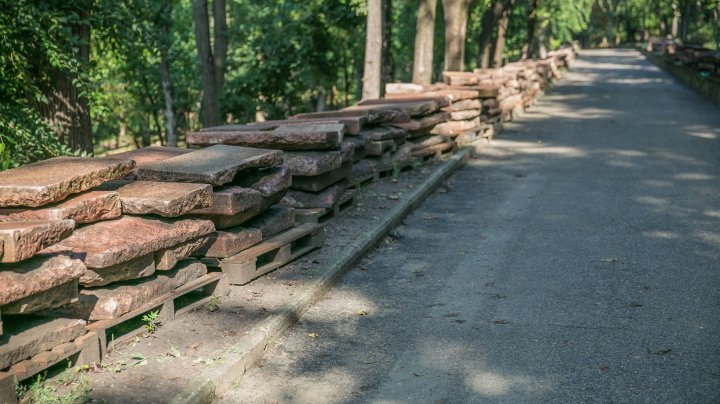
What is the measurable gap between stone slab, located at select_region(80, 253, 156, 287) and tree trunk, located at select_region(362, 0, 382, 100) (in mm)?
10347

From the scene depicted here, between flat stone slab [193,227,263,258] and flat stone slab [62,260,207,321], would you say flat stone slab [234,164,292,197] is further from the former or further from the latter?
flat stone slab [62,260,207,321]

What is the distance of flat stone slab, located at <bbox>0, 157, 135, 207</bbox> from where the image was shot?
4.64 m

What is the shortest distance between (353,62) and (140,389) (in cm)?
3264

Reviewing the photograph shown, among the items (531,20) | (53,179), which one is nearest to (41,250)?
(53,179)

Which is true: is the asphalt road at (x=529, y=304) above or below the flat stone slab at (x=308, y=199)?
below

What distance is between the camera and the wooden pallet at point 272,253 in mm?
6312

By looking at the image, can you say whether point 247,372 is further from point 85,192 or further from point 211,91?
point 211,91

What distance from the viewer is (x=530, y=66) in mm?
26609

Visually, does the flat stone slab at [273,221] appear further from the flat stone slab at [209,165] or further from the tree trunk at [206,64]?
the tree trunk at [206,64]

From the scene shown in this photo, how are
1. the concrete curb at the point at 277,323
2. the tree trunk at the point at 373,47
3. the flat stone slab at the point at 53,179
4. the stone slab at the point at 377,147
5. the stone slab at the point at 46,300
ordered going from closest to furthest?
the stone slab at the point at 46,300, the concrete curb at the point at 277,323, the flat stone slab at the point at 53,179, the stone slab at the point at 377,147, the tree trunk at the point at 373,47

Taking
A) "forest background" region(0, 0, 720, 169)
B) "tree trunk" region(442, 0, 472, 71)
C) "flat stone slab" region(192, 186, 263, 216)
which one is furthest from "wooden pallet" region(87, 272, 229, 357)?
"tree trunk" region(442, 0, 472, 71)

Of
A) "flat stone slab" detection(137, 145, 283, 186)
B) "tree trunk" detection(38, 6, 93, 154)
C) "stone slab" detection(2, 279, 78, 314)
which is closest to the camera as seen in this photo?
"stone slab" detection(2, 279, 78, 314)

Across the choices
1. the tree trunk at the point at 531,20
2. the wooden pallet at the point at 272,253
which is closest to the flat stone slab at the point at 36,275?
the wooden pallet at the point at 272,253

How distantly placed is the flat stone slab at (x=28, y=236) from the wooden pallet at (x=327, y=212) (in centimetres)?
365
